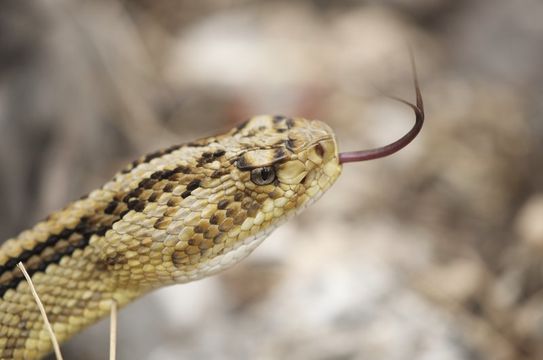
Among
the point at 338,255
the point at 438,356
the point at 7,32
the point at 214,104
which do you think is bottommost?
the point at 438,356

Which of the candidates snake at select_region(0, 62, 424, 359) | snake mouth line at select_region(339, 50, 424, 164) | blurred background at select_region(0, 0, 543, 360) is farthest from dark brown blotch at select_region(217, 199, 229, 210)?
blurred background at select_region(0, 0, 543, 360)

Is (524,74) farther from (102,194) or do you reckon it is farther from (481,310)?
(102,194)

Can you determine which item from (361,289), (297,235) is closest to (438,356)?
(361,289)

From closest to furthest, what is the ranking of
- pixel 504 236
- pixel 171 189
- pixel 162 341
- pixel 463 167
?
pixel 171 189 < pixel 162 341 < pixel 504 236 < pixel 463 167

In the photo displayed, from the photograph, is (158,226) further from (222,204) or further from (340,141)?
(340,141)

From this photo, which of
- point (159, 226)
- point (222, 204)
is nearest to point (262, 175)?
point (222, 204)

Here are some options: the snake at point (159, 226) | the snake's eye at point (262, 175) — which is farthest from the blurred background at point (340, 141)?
the snake's eye at point (262, 175)

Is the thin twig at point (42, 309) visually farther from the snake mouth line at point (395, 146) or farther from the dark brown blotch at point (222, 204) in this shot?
the snake mouth line at point (395, 146)

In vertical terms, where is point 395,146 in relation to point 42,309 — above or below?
below
